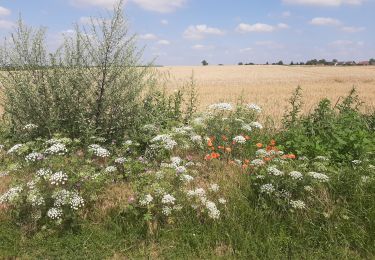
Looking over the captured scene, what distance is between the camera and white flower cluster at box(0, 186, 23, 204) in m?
4.64

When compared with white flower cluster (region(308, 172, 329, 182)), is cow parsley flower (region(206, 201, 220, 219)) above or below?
below

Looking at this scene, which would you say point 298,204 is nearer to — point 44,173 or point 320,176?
point 320,176

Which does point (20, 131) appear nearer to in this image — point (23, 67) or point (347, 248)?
point (23, 67)

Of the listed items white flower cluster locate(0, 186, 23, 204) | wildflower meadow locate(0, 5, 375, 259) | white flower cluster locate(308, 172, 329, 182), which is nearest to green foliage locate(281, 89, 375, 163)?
wildflower meadow locate(0, 5, 375, 259)

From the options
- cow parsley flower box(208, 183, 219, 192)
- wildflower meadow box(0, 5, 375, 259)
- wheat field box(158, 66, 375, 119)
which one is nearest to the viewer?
wildflower meadow box(0, 5, 375, 259)

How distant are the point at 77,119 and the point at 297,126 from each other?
4351 mm

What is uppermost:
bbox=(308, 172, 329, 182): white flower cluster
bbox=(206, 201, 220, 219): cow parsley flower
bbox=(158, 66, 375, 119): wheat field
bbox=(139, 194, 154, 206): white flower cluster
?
bbox=(308, 172, 329, 182): white flower cluster

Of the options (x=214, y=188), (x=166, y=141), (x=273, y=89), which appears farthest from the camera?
(x=273, y=89)

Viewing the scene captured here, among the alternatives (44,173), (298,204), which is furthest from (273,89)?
(44,173)

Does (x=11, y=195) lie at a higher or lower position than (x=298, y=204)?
higher

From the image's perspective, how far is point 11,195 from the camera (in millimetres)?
4652

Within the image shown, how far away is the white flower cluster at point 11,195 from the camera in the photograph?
15.2ft

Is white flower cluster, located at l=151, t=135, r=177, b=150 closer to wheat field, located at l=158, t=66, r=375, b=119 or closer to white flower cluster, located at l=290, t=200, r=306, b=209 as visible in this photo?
white flower cluster, located at l=290, t=200, r=306, b=209

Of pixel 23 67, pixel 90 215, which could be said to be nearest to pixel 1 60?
pixel 23 67
